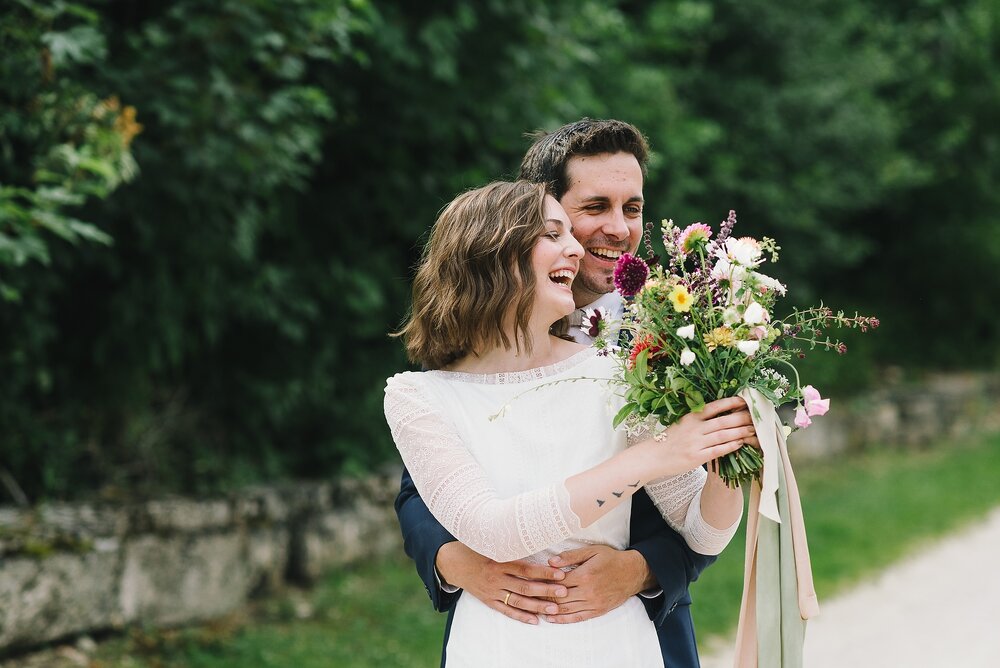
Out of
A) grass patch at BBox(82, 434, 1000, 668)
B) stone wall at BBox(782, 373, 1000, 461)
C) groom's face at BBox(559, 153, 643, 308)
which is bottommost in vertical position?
grass patch at BBox(82, 434, 1000, 668)

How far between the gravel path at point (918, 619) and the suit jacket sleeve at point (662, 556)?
346 centimetres

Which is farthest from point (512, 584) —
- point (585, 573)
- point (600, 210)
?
point (600, 210)

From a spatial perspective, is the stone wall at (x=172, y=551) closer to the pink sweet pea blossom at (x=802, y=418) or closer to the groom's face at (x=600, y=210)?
the groom's face at (x=600, y=210)

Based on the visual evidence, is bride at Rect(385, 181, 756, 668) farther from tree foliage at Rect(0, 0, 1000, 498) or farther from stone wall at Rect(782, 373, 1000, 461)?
stone wall at Rect(782, 373, 1000, 461)

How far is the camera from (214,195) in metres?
5.35

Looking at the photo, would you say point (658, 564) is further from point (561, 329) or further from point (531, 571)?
point (561, 329)

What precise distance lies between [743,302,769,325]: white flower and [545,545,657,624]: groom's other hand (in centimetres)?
59

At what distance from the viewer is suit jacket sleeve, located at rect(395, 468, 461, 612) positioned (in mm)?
2365

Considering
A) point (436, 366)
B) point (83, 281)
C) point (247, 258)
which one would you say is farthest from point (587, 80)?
point (436, 366)

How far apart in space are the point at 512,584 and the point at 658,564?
32 centimetres

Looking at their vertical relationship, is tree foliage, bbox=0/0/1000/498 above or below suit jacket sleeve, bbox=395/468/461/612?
above

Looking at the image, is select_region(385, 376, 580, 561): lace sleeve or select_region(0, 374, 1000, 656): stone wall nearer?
select_region(385, 376, 580, 561): lace sleeve

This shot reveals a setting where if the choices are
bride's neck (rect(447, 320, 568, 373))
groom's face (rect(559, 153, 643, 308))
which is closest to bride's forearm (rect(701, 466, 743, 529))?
bride's neck (rect(447, 320, 568, 373))

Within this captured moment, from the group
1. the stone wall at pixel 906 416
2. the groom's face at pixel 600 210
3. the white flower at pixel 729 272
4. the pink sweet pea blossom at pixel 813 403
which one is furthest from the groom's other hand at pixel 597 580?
the stone wall at pixel 906 416
